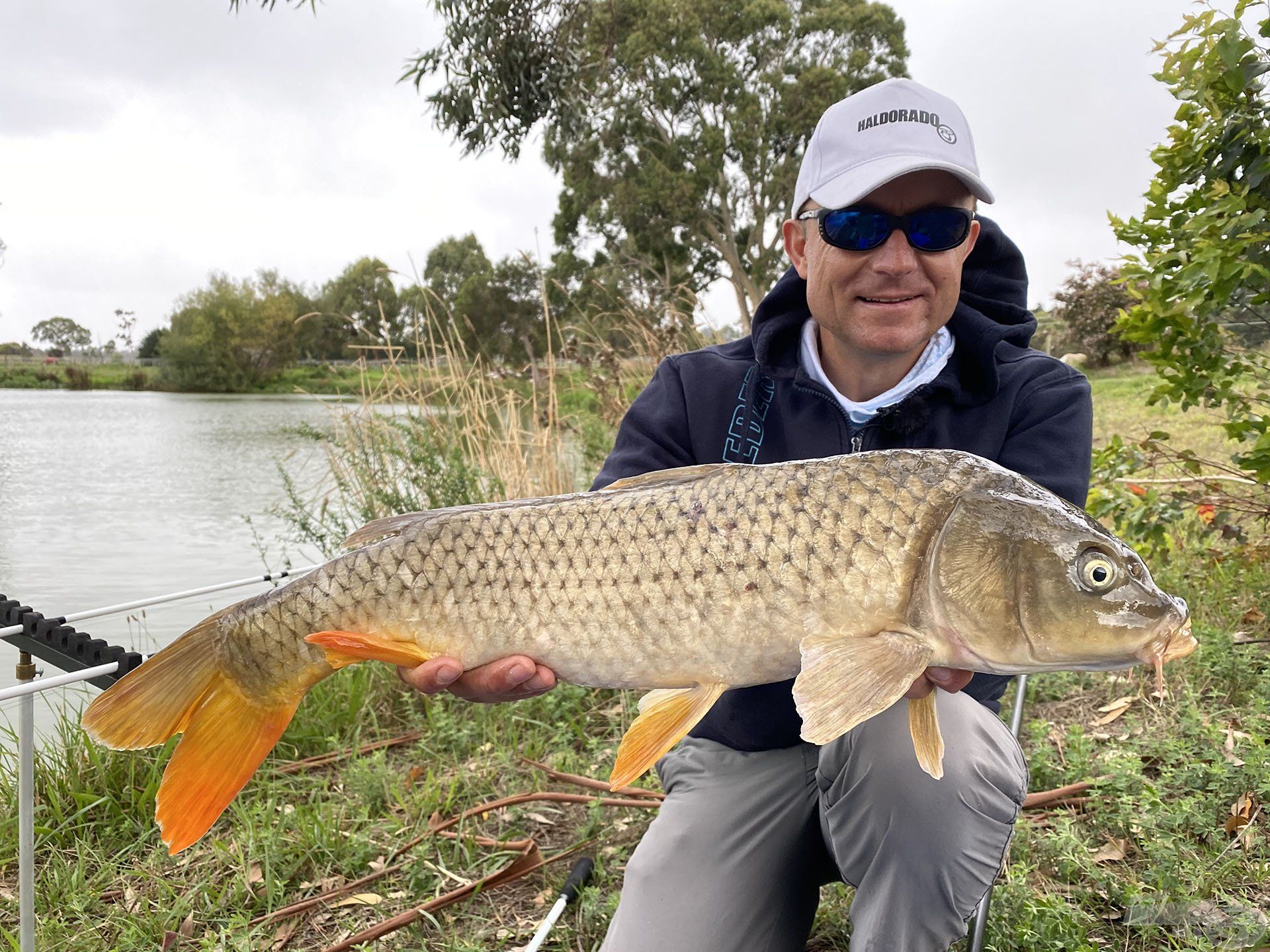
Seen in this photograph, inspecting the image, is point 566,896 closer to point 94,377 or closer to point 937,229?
point 937,229

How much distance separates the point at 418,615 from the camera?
1.68 metres

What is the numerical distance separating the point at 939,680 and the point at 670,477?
0.57 m

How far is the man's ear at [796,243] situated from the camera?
2.16 meters

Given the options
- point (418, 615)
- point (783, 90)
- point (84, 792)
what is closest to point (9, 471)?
point (84, 792)

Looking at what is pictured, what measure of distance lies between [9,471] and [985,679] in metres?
13.4

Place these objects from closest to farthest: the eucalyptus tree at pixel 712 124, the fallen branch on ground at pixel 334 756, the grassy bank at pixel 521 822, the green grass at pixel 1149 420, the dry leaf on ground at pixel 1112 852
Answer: the grassy bank at pixel 521 822 < the dry leaf on ground at pixel 1112 852 < the fallen branch on ground at pixel 334 756 < the green grass at pixel 1149 420 < the eucalyptus tree at pixel 712 124

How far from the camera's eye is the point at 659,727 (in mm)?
1558

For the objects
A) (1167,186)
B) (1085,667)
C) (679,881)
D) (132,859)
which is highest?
(1167,186)

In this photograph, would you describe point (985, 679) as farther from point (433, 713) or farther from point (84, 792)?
point (84, 792)

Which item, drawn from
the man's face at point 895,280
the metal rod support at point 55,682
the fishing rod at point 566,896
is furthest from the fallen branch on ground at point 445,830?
the man's face at point 895,280

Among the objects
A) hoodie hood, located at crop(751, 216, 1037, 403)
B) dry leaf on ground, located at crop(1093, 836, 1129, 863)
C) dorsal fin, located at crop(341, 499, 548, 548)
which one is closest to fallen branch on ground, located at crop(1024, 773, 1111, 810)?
dry leaf on ground, located at crop(1093, 836, 1129, 863)

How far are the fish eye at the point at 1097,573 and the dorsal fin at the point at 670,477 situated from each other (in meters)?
0.56

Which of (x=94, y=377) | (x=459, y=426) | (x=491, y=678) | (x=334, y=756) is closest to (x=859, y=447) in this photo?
(x=491, y=678)

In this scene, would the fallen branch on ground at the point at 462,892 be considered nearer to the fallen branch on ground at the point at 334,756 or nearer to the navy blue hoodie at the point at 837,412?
the navy blue hoodie at the point at 837,412
